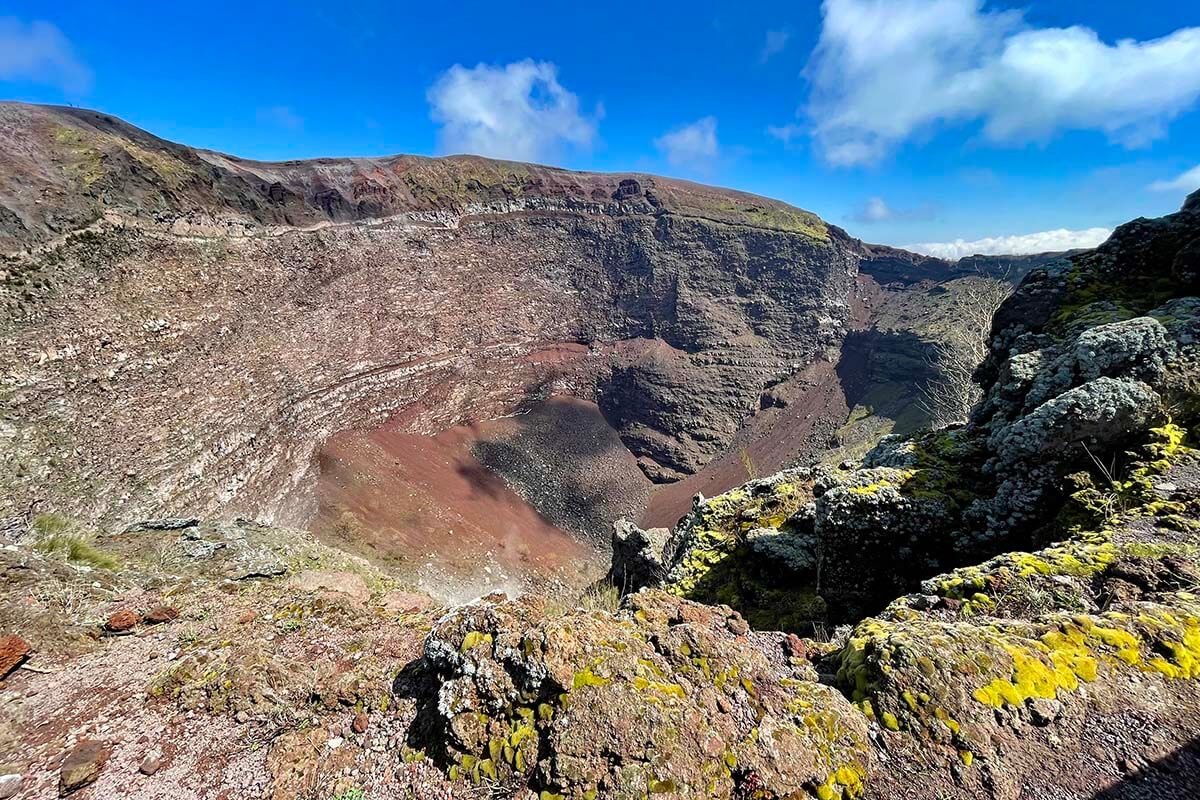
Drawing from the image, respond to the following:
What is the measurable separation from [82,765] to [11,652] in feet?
5.71

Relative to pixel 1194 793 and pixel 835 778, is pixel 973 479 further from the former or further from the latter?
pixel 835 778

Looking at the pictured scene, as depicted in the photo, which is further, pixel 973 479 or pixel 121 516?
pixel 121 516

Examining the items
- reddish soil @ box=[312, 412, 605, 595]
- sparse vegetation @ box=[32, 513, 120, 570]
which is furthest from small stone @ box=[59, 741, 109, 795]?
reddish soil @ box=[312, 412, 605, 595]

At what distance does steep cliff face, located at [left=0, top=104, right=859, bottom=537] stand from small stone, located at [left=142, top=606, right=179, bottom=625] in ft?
50.3

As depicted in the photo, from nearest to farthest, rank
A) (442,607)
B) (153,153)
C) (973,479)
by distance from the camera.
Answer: (442,607)
(973,479)
(153,153)

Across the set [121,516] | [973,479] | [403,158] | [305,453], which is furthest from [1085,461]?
[403,158]

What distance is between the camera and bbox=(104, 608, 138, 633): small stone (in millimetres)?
4730

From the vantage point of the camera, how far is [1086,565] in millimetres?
4379

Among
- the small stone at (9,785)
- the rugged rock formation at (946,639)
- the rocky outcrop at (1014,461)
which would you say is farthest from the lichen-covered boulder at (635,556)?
the small stone at (9,785)

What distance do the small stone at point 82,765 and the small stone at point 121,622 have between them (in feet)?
5.60

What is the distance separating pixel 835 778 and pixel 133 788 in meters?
4.38

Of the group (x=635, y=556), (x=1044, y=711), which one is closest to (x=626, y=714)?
(x=1044, y=711)

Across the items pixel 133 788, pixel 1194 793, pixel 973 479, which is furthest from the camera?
pixel 973 479

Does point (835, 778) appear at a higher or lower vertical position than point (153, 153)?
lower
